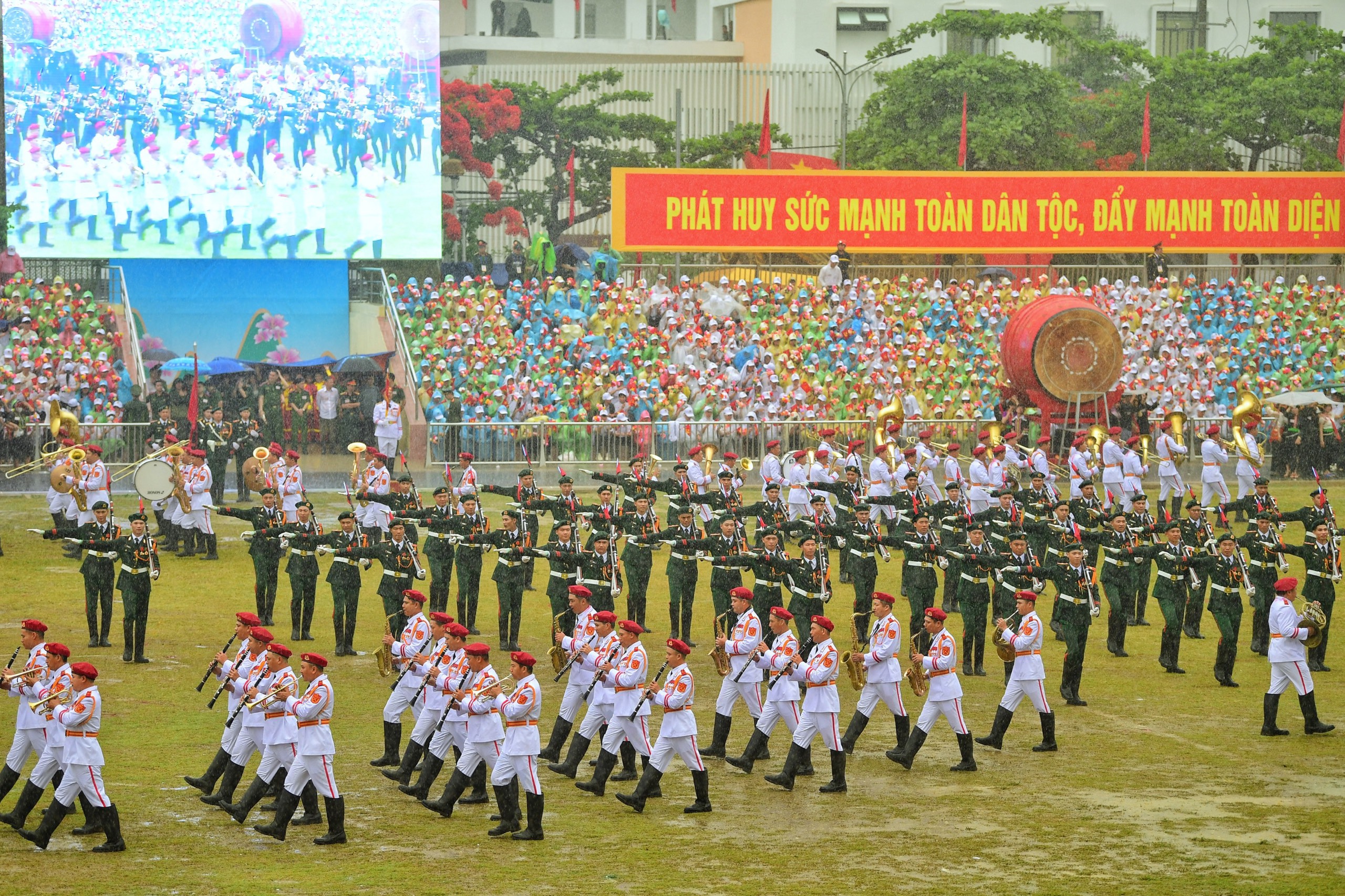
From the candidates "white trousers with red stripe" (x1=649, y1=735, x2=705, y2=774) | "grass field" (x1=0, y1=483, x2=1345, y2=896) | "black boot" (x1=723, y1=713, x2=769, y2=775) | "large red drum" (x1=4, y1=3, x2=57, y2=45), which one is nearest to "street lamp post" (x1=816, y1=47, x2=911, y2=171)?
"large red drum" (x1=4, y1=3, x2=57, y2=45)

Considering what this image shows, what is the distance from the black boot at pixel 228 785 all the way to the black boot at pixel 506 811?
193cm

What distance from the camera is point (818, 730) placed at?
14.2 meters

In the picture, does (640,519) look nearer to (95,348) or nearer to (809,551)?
(809,551)

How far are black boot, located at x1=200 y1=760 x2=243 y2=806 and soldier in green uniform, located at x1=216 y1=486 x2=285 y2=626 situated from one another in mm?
6632

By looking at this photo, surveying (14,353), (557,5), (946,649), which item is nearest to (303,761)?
(946,649)

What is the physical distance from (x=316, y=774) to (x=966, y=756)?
5387mm

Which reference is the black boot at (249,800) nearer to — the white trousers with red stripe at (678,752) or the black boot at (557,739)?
the black boot at (557,739)

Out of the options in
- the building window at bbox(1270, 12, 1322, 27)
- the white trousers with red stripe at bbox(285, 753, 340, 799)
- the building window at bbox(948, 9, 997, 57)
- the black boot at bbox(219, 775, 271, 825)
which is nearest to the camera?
the white trousers with red stripe at bbox(285, 753, 340, 799)

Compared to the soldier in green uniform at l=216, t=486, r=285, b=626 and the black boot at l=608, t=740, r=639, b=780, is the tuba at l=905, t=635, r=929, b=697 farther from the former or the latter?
the soldier in green uniform at l=216, t=486, r=285, b=626

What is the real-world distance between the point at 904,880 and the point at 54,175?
90.2ft

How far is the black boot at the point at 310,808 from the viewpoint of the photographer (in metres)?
12.9

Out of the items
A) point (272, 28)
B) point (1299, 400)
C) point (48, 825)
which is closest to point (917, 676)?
point (48, 825)

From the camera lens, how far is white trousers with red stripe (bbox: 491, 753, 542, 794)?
12641 millimetres

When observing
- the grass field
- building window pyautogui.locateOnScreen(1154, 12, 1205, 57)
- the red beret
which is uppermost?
building window pyautogui.locateOnScreen(1154, 12, 1205, 57)
